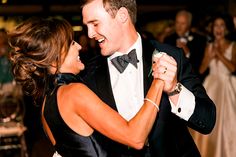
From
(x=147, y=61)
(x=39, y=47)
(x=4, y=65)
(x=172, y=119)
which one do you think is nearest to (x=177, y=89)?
(x=172, y=119)

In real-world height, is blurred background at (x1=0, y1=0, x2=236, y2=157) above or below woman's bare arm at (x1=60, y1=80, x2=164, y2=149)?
below

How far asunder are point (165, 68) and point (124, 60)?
436 mm

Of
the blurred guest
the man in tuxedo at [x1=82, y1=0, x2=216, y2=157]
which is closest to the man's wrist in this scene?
the man in tuxedo at [x1=82, y1=0, x2=216, y2=157]

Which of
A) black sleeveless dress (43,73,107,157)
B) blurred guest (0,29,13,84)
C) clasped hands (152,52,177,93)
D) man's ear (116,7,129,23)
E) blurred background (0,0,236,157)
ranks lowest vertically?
blurred background (0,0,236,157)

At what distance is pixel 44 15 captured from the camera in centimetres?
1259

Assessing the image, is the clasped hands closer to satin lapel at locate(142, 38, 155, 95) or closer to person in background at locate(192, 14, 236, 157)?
satin lapel at locate(142, 38, 155, 95)

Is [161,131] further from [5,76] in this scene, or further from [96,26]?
[5,76]

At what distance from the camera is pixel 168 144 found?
7.35 ft

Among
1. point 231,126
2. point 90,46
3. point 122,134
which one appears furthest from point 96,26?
point 90,46

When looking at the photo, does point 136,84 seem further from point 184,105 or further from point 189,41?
point 189,41

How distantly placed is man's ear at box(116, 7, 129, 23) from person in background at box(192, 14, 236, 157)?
3.12m

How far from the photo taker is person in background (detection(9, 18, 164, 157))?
2039 millimetres

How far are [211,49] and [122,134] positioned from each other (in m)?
3.68

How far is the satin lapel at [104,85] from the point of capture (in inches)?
91.1
